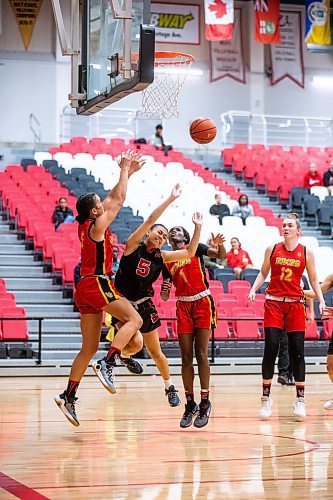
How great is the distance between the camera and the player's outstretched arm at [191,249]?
27.5ft

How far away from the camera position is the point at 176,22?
29062 millimetres

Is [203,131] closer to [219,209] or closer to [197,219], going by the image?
[197,219]

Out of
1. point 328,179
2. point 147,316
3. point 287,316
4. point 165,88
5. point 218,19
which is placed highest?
point 218,19

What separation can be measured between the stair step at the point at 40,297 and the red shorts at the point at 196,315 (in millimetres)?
7778

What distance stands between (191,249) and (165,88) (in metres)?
4.67

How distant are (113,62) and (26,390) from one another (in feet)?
15.8

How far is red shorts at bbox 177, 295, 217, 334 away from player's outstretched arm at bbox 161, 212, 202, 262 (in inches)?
20.7

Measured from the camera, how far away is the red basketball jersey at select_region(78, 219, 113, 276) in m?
8.16

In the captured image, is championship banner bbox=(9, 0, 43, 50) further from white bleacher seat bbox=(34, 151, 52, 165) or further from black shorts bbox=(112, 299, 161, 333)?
black shorts bbox=(112, 299, 161, 333)

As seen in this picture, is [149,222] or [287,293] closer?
[149,222]

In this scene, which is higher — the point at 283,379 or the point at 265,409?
the point at 265,409

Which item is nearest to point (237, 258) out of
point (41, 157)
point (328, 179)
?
point (328, 179)

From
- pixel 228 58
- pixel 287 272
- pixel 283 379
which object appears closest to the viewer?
pixel 287 272

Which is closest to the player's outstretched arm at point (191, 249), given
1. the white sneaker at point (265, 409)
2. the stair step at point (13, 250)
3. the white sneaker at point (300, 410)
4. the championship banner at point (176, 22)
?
the white sneaker at point (265, 409)
